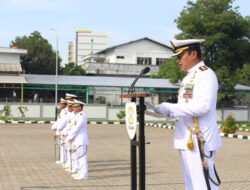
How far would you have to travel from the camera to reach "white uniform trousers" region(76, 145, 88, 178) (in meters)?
10.1

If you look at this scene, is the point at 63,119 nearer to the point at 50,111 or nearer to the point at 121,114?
the point at 121,114

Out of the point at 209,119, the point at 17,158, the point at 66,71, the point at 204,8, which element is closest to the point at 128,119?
the point at 209,119

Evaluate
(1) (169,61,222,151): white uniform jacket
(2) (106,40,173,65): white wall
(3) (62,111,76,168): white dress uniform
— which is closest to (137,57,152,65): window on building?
(2) (106,40,173,65): white wall

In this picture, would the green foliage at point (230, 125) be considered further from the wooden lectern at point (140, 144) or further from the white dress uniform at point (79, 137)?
the wooden lectern at point (140, 144)

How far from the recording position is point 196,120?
4.44 m

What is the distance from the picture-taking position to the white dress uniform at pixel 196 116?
170 inches

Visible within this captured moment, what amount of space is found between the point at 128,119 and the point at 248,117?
38.9 meters

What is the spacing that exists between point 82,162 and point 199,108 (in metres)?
6.43

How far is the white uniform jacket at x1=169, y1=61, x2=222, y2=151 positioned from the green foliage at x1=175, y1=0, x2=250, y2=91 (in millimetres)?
31446

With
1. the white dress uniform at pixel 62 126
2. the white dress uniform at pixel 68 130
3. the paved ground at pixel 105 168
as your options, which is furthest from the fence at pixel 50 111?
the white dress uniform at pixel 68 130

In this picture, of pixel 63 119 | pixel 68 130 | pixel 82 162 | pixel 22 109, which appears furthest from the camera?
pixel 22 109

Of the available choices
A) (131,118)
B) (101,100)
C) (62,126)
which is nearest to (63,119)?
(62,126)

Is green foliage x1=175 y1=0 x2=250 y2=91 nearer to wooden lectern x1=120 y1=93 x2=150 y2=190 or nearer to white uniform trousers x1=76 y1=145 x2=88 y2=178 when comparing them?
white uniform trousers x1=76 y1=145 x2=88 y2=178

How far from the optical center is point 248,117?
42.1 m
